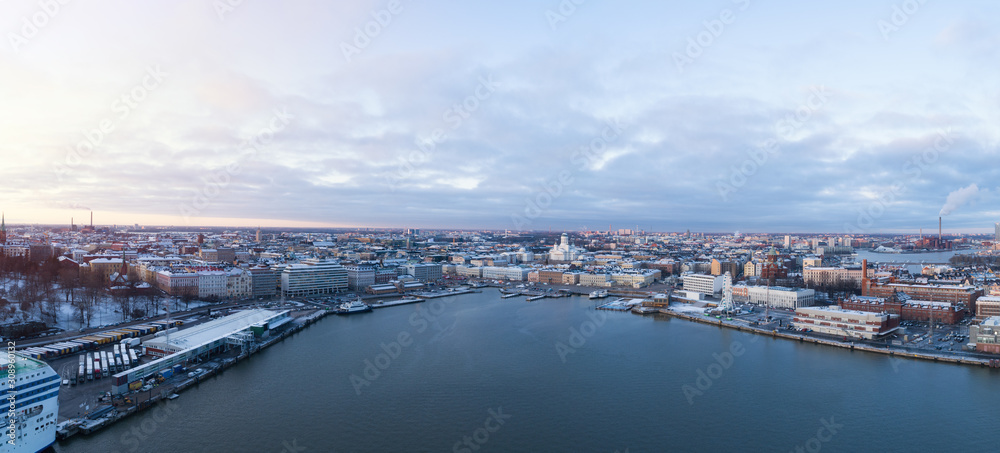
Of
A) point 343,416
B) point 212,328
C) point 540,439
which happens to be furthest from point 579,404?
point 212,328

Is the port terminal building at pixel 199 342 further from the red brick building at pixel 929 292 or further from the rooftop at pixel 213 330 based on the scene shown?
the red brick building at pixel 929 292

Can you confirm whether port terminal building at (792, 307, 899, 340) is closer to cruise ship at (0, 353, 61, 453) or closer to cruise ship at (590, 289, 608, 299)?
cruise ship at (590, 289, 608, 299)

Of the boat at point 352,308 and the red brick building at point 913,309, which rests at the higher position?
the red brick building at point 913,309

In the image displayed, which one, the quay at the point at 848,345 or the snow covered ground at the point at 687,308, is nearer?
the quay at the point at 848,345

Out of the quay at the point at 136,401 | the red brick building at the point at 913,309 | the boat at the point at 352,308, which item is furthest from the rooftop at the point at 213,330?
the red brick building at the point at 913,309

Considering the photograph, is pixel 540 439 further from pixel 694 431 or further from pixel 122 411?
pixel 122 411

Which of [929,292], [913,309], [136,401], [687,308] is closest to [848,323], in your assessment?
[913,309]
